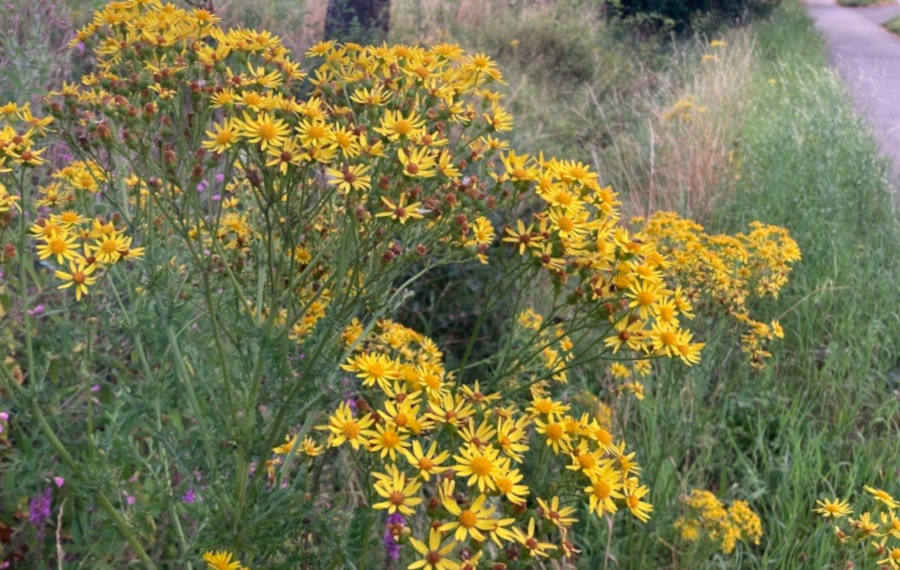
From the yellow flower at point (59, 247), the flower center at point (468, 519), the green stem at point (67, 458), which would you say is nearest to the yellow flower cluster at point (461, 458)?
the flower center at point (468, 519)

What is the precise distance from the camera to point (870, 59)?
1459 cm

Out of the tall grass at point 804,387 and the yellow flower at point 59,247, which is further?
the tall grass at point 804,387

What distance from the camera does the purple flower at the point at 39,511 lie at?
2.30 meters

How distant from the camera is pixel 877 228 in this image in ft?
16.8

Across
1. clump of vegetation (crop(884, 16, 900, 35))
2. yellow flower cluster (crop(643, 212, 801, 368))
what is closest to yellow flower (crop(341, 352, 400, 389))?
yellow flower cluster (crop(643, 212, 801, 368))

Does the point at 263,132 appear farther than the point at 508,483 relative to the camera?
Yes

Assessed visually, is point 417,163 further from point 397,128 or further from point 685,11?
point 685,11

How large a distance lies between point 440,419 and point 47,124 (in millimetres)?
1131

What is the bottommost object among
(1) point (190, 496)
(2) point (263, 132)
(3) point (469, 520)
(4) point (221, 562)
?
(1) point (190, 496)

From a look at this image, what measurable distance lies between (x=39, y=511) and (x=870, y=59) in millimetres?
15326

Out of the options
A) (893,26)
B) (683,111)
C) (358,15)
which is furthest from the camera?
(893,26)

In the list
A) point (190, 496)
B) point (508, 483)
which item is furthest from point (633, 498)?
point (190, 496)

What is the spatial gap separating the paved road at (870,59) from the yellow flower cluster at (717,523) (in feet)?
15.1

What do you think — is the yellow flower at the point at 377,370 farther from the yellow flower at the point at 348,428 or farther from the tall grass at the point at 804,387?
the tall grass at the point at 804,387
